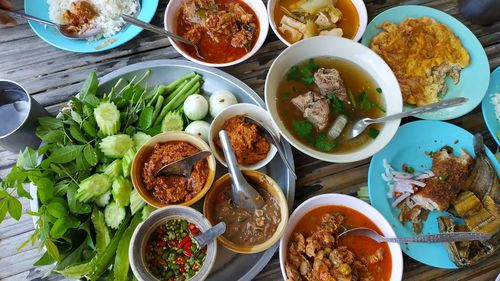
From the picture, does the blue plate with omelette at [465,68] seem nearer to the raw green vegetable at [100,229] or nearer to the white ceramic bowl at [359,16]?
the white ceramic bowl at [359,16]

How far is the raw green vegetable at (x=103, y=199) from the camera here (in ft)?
6.07

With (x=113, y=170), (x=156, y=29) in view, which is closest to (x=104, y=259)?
(x=113, y=170)

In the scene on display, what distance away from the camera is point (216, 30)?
229 cm

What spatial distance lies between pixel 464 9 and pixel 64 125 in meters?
2.66

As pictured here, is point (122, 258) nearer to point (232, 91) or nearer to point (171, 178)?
point (171, 178)

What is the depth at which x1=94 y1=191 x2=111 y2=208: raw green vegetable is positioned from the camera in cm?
185

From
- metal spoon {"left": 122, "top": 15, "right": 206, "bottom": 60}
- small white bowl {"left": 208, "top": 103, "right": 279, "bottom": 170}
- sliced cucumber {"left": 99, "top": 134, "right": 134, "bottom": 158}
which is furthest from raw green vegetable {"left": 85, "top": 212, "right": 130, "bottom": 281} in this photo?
metal spoon {"left": 122, "top": 15, "right": 206, "bottom": 60}

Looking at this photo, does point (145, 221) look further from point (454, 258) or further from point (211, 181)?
point (454, 258)

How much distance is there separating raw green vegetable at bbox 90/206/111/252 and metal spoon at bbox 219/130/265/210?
65cm

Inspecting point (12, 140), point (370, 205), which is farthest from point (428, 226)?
point (12, 140)

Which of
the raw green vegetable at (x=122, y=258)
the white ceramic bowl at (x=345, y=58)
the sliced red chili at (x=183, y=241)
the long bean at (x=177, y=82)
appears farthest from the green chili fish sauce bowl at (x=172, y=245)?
the long bean at (x=177, y=82)

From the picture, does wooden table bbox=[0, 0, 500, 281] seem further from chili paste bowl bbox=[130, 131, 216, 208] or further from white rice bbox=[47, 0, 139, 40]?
chili paste bowl bbox=[130, 131, 216, 208]

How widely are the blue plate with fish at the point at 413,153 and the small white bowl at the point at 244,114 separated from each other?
571mm

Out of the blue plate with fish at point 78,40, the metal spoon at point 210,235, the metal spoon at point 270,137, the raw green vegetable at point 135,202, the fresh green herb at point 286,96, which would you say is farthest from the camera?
the blue plate with fish at point 78,40
